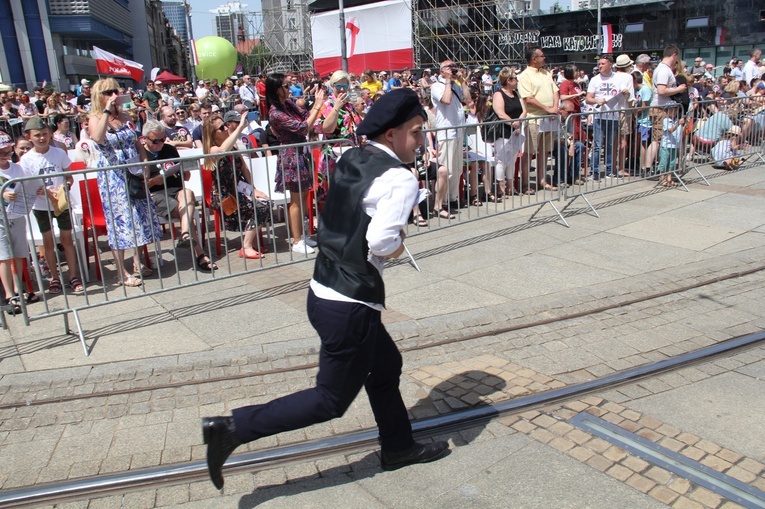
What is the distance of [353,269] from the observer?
10.0ft

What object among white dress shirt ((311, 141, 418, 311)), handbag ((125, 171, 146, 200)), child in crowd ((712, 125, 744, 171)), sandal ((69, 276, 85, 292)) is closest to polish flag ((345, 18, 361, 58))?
child in crowd ((712, 125, 744, 171))

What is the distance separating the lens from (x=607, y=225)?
27.5ft

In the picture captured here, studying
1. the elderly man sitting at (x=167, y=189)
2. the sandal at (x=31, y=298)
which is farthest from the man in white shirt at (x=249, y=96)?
the sandal at (x=31, y=298)

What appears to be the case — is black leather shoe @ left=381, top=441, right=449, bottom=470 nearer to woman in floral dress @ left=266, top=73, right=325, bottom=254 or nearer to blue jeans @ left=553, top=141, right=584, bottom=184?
woman in floral dress @ left=266, top=73, right=325, bottom=254

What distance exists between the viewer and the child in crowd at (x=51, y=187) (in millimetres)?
6488

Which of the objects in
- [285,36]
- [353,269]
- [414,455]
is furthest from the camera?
[285,36]

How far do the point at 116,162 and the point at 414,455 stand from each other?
4543mm

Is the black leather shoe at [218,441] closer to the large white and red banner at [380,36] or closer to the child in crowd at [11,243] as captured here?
the child in crowd at [11,243]

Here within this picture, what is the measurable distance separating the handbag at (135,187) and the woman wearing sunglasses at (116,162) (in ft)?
0.17

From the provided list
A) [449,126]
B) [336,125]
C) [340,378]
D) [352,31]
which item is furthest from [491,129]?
[352,31]

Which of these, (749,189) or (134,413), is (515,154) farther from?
(134,413)

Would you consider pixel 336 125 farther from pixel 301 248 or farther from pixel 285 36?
pixel 285 36

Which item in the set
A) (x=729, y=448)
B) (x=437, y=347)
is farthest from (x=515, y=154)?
(x=729, y=448)

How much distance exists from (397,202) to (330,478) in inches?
60.4
